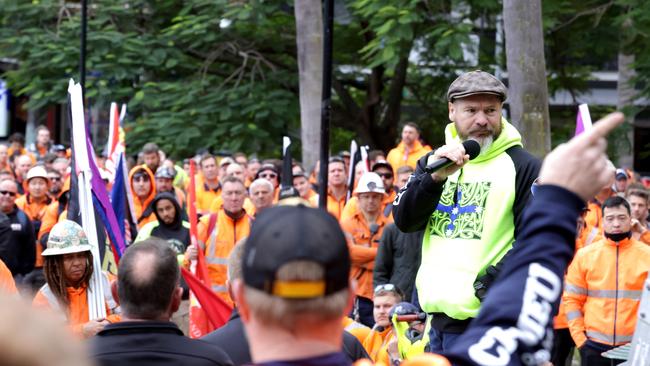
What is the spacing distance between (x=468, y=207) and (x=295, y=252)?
9.54ft

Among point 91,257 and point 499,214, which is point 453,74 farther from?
point 499,214

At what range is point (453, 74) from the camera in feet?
69.1

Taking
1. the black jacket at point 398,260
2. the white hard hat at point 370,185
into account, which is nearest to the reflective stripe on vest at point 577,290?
the black jacket at point 398,260

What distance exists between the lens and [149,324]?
12.8ft

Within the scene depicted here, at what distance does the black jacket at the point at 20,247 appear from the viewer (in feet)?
38.4

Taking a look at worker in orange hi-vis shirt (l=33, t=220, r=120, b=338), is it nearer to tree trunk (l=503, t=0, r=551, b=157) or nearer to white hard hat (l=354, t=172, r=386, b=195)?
white hard hat (l=354, t=172, r=386, b=195)

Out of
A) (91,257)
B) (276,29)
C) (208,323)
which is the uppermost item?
(276,29)

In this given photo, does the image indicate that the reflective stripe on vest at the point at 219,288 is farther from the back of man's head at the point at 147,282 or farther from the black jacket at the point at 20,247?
the back of man's head at the point at 147,282

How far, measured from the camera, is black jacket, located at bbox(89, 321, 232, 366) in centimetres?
371

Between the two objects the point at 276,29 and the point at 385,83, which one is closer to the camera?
the point at 276,29

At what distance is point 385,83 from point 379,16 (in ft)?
20.9

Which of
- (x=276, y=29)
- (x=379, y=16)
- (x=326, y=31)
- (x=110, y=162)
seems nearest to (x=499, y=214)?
(x=326, y=31)

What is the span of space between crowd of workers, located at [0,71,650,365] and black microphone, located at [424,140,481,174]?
0.03 meters

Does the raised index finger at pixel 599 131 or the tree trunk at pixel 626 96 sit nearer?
the raised index finger at pixel 599 131
